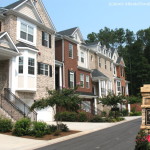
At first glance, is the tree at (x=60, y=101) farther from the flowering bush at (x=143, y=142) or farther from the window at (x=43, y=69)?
the flowering bush at (x=143, y=142)

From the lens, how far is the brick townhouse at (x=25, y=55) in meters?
21.1

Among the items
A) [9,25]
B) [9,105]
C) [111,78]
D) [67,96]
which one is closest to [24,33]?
[9,25]

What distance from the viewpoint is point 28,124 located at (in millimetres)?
15852

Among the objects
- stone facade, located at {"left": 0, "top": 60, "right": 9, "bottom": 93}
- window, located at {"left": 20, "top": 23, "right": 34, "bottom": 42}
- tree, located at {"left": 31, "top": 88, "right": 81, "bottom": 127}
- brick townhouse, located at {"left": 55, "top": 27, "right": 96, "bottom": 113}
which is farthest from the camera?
brick townhouse, located at {"left": 55, "top": 27, "right": 96, "bottom": 113}

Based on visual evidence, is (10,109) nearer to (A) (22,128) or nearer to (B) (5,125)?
(B) (5,125)

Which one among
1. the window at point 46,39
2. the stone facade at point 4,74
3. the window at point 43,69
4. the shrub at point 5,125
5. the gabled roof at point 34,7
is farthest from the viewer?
the window at point 46,39

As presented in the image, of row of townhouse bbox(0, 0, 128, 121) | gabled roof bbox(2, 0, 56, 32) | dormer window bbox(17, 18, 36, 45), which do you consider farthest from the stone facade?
gabled roof bbox(2, 0, 56, 32)

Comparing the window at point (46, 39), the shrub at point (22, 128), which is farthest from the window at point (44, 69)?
the shrub at point (22, 128)

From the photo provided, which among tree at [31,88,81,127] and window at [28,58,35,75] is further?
window at [28,58,35,75]

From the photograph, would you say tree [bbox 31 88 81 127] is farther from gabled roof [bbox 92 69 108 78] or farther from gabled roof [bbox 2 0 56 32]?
gabled roof [bbox 92 69 108 78]

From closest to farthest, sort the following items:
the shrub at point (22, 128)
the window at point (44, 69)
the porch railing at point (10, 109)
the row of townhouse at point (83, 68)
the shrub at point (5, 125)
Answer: the shrub at point (22, 128) → the shrub at point (5, 125) → the porch railing at point (10, 109) → the window at point (44, 69) → the row of townhouse at point (83, 68)

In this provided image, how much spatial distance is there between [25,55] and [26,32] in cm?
273

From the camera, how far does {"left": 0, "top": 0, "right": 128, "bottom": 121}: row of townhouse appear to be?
69.0 feet

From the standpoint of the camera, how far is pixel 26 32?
77.9 feet
